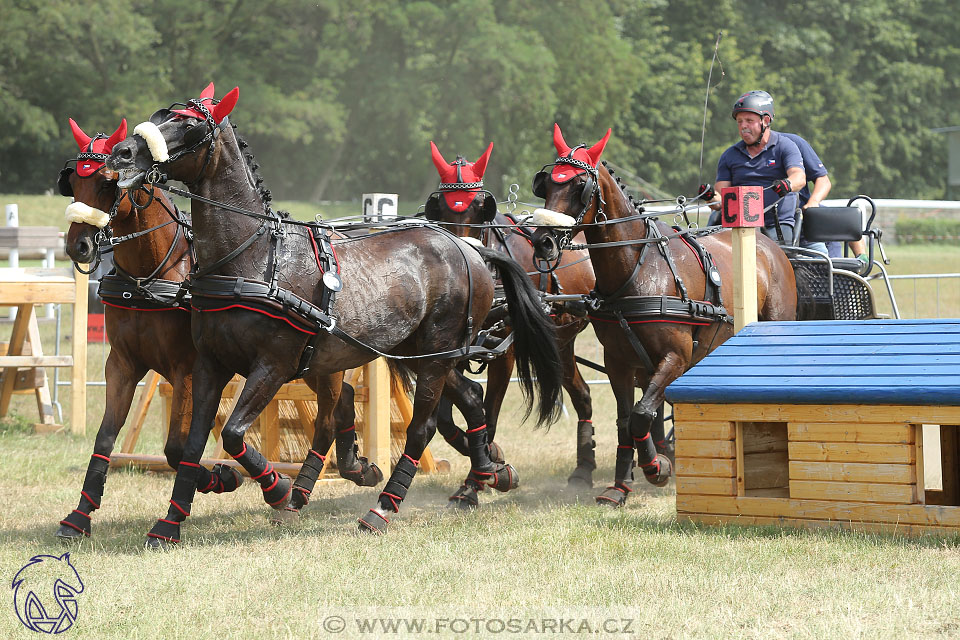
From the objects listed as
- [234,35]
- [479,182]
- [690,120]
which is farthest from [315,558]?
[690,120]

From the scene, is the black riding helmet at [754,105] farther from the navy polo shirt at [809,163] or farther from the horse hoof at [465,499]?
the horse hoof at [465,499]

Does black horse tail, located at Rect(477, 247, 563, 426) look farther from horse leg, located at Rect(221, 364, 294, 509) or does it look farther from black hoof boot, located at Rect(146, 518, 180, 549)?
black hoof boot, located at Rect(146, 518, 180, 549)

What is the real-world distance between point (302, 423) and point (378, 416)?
99 cm

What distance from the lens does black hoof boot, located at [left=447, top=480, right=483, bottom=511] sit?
7562 millimetres

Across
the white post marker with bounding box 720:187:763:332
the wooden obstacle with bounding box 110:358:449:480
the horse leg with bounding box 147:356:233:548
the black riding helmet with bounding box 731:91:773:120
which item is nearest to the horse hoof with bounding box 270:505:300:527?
the horse leg with bounding box 147:356:233:548

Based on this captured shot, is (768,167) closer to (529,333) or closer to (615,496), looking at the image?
(529,333)

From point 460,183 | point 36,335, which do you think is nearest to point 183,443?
point 460,183

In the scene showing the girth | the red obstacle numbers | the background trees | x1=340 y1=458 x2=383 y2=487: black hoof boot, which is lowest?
x1=340 y1=458 x2=383 y2=487: black hoof boot

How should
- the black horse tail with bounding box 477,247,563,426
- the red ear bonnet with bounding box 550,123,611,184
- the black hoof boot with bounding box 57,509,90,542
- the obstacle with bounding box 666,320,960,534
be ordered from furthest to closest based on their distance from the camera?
1. the black horse tail with bounding box 477,247,563,426
2. the red ear bonnet with bounding box 550,123,611,184
3. the black hoof boot with bounding box 57,509,90,542
4. the obstacle with bounding box 666,320,960,534

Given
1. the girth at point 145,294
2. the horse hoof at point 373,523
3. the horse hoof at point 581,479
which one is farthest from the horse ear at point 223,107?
the horse hoof at point 581,479

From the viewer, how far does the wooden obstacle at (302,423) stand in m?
8.36

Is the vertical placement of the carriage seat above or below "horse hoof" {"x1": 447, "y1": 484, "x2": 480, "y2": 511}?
above

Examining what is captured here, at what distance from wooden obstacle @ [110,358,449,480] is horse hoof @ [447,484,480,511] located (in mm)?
1008

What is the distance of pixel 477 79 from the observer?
34125 millimetres
